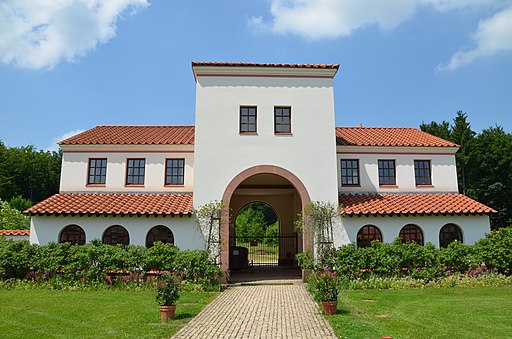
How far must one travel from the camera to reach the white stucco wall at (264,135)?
17672 millimetres

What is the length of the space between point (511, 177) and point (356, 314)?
1495 inches

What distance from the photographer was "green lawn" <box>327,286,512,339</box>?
8.97 m

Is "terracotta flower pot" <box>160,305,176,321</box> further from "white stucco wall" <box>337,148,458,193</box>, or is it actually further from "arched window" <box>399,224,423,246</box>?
"arched window" <box>399,224,423,246</box>

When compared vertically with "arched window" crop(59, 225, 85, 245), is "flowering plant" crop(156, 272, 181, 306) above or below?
below

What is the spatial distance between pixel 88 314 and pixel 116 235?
23.5 ft

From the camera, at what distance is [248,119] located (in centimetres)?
1833

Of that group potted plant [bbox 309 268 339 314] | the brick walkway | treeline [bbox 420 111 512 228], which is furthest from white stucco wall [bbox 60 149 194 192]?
treeline [bbox 420 111 512 228]

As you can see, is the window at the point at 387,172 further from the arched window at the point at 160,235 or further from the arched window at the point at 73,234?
the arched window at the point at 73,234

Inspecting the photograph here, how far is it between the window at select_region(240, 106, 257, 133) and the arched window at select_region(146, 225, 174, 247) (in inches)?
234

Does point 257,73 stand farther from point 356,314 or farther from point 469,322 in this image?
point 469,322

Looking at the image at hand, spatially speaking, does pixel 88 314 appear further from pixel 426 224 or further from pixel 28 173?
pixel 28 173

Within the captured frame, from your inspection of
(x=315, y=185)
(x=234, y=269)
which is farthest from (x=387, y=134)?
(x=234, y=269)

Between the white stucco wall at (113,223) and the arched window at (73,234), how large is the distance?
0.28 metres

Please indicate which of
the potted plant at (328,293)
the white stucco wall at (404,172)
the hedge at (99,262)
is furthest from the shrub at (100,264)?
the white stucco wall at (404,172)
